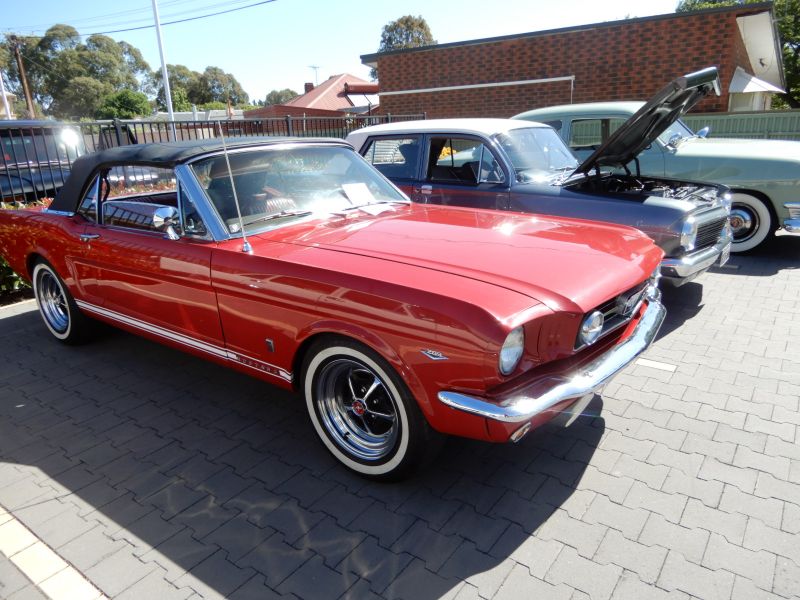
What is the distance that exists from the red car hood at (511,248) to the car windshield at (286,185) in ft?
0.53

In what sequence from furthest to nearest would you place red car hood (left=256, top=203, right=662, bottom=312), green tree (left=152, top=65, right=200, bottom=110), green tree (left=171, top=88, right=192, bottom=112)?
1. green tree (left=152, top=65, right=200, bottom=110)
2. green tree (left=171, top=88, right=192, bottom=112)
3. red car hood (left=256, top=203, right=662, bottom=312)

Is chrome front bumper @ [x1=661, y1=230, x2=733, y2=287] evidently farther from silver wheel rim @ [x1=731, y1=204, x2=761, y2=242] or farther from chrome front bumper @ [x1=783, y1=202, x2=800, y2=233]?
silver wheel rim @ [x1=731, y1=204, x2=761, y2=242]

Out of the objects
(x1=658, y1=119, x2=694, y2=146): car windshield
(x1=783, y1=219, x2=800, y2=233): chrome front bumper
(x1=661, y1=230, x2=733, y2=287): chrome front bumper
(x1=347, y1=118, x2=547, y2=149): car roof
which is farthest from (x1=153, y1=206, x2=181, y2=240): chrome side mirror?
(x1=783, y1=219, x2=800, y2=233): chrome front bumper

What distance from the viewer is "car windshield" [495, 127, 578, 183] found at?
562cm

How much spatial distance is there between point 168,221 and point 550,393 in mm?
2351

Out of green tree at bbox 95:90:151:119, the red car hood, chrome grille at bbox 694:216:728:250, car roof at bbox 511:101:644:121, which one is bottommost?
chrome grille at bbox 694:216:728:250

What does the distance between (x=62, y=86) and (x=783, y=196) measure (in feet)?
228

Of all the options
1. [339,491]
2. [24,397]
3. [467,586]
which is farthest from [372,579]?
[24,397]

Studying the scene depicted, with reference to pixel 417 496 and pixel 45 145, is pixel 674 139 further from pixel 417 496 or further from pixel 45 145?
pixel 45 145

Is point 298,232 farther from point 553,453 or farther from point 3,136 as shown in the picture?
point 3,136

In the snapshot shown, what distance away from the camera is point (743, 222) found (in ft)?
23.1

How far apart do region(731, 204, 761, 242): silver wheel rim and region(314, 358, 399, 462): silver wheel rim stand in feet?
19.9

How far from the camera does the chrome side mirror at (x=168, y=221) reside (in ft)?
10.5

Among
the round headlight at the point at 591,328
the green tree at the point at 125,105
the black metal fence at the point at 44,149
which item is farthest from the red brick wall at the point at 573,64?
the green tree at the point at 125,105
